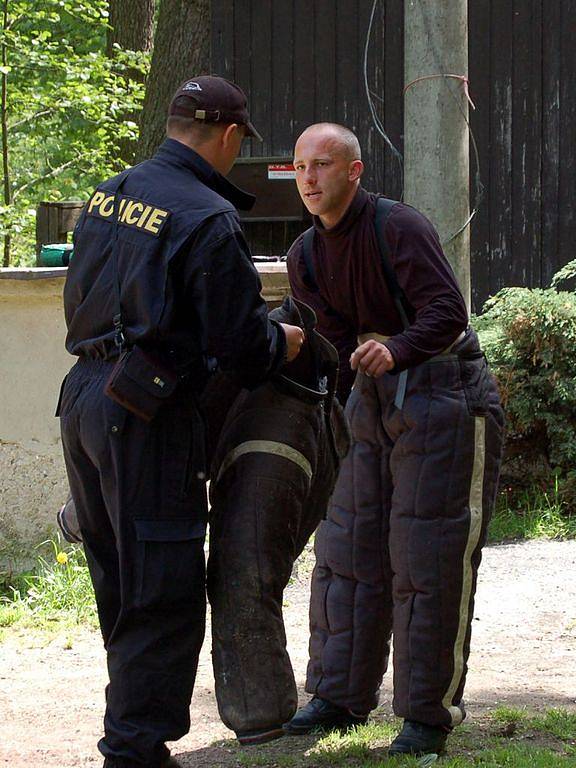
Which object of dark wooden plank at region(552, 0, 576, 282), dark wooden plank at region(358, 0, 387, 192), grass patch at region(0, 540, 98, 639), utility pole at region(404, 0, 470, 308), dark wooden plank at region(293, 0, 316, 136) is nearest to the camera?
utility pole at region(404, 0, 470, 308)

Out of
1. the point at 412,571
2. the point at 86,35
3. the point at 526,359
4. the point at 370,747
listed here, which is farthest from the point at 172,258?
the point at 86,35

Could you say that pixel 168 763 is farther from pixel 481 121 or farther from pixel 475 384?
pixel 481 121

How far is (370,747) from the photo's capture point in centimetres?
386

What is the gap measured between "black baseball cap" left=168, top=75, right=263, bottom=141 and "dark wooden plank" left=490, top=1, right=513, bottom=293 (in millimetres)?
6931

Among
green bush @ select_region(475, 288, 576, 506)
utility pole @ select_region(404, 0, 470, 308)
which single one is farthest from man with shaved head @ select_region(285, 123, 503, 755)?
green bush @ select_region(475, 288, 576, 506)

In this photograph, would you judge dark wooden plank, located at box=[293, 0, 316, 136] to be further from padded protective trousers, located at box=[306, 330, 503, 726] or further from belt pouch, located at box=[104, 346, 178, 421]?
belt pouch, located at box=[104, 346, 178, 421]

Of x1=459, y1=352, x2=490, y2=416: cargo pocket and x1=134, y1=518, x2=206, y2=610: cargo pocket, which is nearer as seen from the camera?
x1=134, y1=518, x2=206, y2=610: cargo pocket

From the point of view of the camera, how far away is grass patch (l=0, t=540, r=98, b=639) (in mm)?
5418

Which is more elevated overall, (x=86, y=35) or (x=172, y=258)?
(x=86, y=35)

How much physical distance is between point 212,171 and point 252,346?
54 cm

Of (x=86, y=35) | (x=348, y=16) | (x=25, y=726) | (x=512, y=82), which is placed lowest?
(x=25, y=726)

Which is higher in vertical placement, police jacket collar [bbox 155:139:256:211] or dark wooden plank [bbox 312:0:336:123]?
dark wooden plank [bbox 312:0:336:123]

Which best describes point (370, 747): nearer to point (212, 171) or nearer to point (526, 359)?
point (212, 171)

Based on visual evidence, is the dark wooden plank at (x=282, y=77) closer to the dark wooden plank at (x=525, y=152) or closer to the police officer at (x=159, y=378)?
the dark wooden plank at (x=525, y=152)
